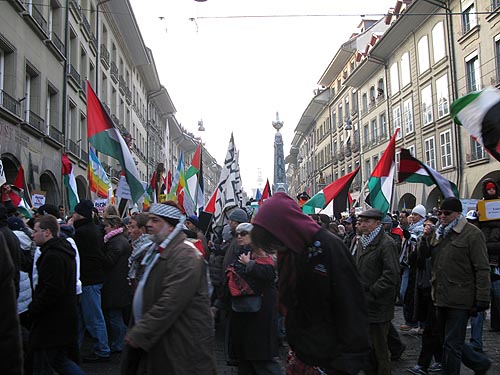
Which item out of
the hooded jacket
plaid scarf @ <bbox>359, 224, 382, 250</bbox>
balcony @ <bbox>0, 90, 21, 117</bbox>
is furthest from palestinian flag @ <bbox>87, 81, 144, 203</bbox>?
balcony @ <bbox>0, 90, 21, 117</bbox>

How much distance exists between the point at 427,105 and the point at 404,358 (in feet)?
77.1

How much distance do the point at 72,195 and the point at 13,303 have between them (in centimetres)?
901

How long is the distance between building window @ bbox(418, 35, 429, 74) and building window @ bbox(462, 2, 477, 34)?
11.7 feet

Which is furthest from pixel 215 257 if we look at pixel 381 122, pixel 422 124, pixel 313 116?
pixel 313 116

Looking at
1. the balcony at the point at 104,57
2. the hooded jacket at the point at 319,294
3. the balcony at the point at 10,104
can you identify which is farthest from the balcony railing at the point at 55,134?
the hooded jacket at the point at 319,294

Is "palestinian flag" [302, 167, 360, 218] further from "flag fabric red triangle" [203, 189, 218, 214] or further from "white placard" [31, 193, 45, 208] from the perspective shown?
"white placard" [31, 193, 45, 208]

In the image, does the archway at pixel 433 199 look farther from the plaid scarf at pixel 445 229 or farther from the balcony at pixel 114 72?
the plaid scarf at pixel 445 229

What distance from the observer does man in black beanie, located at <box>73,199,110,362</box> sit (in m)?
6.14

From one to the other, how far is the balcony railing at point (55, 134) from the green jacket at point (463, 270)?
15750mm

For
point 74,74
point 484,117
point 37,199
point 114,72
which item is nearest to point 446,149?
point 74,74

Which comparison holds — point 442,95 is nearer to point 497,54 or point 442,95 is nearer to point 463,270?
point 497,54

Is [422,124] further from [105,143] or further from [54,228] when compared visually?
[54,228]

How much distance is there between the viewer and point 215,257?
6844mm

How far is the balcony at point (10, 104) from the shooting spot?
1366 cm
